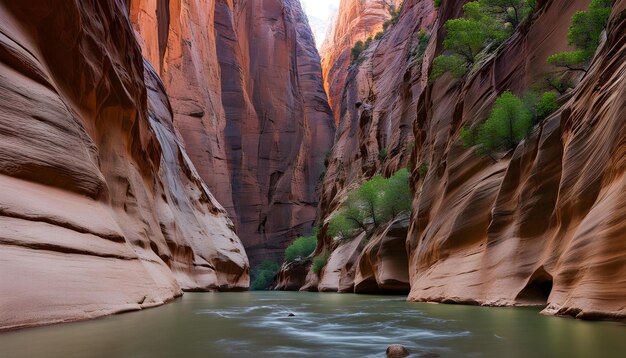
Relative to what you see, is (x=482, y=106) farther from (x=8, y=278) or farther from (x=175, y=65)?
(x=175, y=65)

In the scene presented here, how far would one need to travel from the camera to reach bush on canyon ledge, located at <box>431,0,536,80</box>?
20.3 m

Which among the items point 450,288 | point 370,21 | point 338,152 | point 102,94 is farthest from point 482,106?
point 370,21

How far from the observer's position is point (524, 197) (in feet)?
38.2

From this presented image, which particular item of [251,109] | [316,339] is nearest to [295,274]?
[251,109]

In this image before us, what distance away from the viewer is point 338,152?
5691cm

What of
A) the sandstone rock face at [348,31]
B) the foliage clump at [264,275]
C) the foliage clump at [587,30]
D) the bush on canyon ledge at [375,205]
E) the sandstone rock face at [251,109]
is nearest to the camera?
the foliage clump at [587,30]

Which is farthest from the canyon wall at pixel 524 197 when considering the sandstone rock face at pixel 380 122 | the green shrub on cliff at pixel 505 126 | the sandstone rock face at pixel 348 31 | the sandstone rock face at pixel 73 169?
the sandstone rock face at pixel 348 31

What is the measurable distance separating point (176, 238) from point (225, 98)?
159ft

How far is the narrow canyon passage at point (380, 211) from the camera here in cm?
647

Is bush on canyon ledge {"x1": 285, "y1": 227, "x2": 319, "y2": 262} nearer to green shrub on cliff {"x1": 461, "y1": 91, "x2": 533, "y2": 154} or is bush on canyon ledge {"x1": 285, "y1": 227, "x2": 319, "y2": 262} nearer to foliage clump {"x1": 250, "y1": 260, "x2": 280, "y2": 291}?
foliage clump {"x1": 250, "y1": 260, "x2": 280, "y2": 291}

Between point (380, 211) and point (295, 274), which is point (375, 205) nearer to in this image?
point (380, 211)

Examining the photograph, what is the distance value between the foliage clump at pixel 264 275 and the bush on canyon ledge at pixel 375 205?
25.0 metres

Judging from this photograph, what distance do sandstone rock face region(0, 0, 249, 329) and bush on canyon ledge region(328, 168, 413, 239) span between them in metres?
14.7

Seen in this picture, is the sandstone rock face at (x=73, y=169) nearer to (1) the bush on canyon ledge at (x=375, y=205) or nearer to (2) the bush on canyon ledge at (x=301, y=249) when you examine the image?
(1) the bush on canyon ledge at (x=375, y=205)
